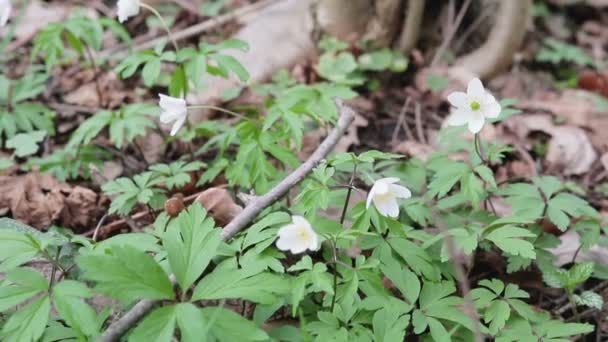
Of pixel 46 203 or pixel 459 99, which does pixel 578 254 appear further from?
pixel 46 203

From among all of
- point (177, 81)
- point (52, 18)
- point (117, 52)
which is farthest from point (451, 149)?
point (52, 18)

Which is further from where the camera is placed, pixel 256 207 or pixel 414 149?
pixel 414 149

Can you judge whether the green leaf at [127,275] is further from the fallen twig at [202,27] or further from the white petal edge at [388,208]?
the fallen twig at [202,27]

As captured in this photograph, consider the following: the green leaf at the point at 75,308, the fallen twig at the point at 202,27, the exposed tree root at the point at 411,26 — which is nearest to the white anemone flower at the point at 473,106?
the green leaf at the point at 75,308

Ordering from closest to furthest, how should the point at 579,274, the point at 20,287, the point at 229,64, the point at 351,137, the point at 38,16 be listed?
1. the point at 20,287
2. the point at 579,274
3. the point at 229,64
4. the point at 351,137
5. the point at 38,16

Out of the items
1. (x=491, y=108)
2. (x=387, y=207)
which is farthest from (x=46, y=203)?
(x=491, y=108)
